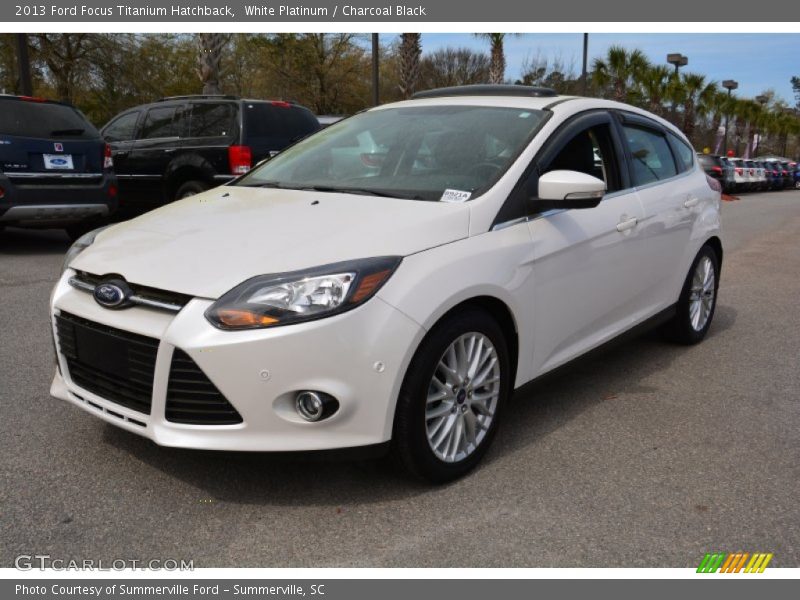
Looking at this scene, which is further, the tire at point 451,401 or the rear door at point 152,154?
the rear door at point 152,154

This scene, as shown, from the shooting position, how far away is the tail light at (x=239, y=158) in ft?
30.8

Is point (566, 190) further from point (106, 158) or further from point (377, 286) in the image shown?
point (106, 158)

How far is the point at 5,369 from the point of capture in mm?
4531

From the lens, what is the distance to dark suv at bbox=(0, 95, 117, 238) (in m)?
8.12

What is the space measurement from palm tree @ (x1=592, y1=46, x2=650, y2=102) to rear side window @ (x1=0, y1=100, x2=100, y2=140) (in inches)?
1269

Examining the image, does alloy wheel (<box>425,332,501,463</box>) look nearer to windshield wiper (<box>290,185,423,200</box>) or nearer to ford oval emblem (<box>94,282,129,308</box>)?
windshield wiper (<box>290,185,423,200</box>)

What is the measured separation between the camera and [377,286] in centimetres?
283

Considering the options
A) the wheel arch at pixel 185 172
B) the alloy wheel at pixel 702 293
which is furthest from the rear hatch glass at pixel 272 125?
the alloy wheel at pixel 702 293

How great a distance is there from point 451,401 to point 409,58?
18.5 m

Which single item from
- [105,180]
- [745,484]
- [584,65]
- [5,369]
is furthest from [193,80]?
[745,484]

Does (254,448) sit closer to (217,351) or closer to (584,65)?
(217,351)

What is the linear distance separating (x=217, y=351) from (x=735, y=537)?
2.00 metres

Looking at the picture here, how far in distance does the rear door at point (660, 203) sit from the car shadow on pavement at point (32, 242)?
6825 mm

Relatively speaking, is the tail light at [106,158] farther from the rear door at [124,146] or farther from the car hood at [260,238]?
the car hood at [260,238]
